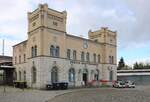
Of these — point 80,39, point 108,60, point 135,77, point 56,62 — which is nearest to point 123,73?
point 135,77

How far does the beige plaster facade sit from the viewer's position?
1692 inches

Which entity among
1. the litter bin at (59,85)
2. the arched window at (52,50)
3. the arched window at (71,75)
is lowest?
the litter bin at (59,85)

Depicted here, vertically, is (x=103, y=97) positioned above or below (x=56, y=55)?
below

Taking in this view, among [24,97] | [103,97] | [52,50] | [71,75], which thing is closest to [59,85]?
[52,50]

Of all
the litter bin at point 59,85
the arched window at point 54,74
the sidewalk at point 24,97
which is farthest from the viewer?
the arched window at point 54,74

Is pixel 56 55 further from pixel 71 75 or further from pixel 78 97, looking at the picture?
pixel 78 97

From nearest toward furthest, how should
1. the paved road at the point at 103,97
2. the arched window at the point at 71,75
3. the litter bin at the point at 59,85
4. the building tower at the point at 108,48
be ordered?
the paved road at the point at 103,97 → the litter bin at the point at 59,85 → the arched window at the point at 71,75 → the building tower at the point at 108,48

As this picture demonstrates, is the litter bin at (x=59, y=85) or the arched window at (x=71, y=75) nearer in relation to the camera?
the litter bin at (x=59, y=85)

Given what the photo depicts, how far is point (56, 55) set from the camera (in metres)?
44.9

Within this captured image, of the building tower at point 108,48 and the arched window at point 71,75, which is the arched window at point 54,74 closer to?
the arched window at point 71,75

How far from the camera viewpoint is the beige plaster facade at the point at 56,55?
1692 inches

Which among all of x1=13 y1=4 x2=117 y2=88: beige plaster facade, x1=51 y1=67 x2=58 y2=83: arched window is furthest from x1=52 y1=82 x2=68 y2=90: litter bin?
x1=51 y1=67 x2=58 y2=83: arched window

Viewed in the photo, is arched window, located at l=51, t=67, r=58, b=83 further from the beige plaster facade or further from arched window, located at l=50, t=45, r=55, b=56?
arched window, located at l=50, t=45, r=55, b=56

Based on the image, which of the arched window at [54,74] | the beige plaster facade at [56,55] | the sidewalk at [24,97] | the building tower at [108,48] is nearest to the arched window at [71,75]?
the beige plaster facade at [56,55]
